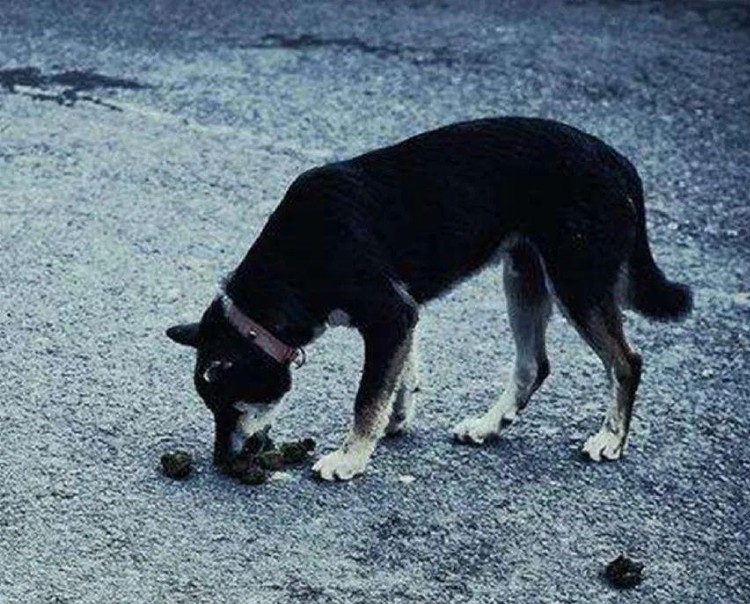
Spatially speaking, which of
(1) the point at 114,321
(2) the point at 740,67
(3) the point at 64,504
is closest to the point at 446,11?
(2) the point at 740,67

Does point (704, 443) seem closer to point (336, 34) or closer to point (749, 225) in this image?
point (749, 225)

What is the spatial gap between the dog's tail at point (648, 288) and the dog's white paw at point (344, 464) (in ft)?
3.70

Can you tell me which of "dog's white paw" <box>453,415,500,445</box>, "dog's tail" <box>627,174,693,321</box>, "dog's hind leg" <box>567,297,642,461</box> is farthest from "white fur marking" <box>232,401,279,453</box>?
"dog's tail" <box>627,174,693,321</box>

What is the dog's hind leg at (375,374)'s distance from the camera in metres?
4.53

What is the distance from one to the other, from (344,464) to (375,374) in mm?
353

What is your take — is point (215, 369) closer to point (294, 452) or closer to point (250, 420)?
point (250, 420)

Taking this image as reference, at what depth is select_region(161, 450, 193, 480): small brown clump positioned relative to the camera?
4.63 metres

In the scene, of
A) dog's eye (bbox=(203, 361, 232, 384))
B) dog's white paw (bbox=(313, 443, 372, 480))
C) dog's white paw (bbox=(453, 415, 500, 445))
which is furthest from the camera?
dog's white paw (bbox=(453, 415, 500, 445))

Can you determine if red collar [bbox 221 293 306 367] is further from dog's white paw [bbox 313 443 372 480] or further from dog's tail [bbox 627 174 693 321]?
dog's tail [bbox 627 174 693 321]

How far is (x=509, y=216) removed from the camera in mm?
4742

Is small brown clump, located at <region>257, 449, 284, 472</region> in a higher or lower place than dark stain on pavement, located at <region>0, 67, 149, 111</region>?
higher

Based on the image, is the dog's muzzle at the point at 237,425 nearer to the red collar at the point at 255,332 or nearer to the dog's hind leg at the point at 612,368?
the red collar at the point at 255,332

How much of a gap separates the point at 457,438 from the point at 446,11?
6255 millimetres

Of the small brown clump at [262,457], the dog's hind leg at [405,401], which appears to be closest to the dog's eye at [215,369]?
the small brown clump at [262,457]
